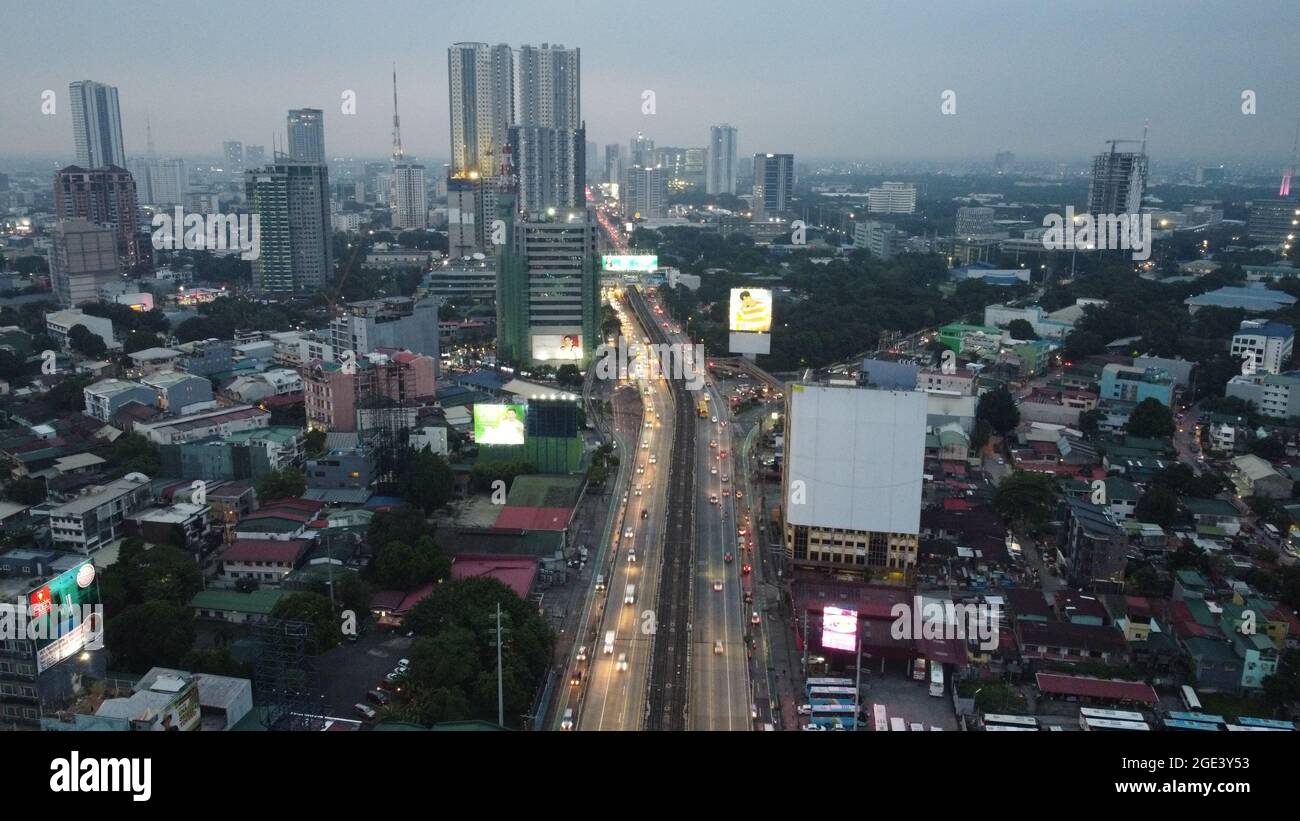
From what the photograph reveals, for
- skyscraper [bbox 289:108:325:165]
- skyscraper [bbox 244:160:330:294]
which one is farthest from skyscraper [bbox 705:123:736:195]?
skyscraper [bbox 244:160:330:294]

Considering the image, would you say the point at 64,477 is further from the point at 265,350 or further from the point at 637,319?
the point at 637,319

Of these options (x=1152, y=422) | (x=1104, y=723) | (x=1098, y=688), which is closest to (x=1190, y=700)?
(x=1098, y=688)

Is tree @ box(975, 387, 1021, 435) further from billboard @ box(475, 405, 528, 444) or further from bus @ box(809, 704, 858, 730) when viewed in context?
bus @ box(809, 704, 858, 730)

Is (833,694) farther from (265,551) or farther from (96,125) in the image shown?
(96,125)

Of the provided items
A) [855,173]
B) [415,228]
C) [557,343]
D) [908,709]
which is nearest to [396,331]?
[557,343]

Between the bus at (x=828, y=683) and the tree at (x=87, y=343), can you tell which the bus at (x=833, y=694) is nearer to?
the bus at (x=828, y=683)
